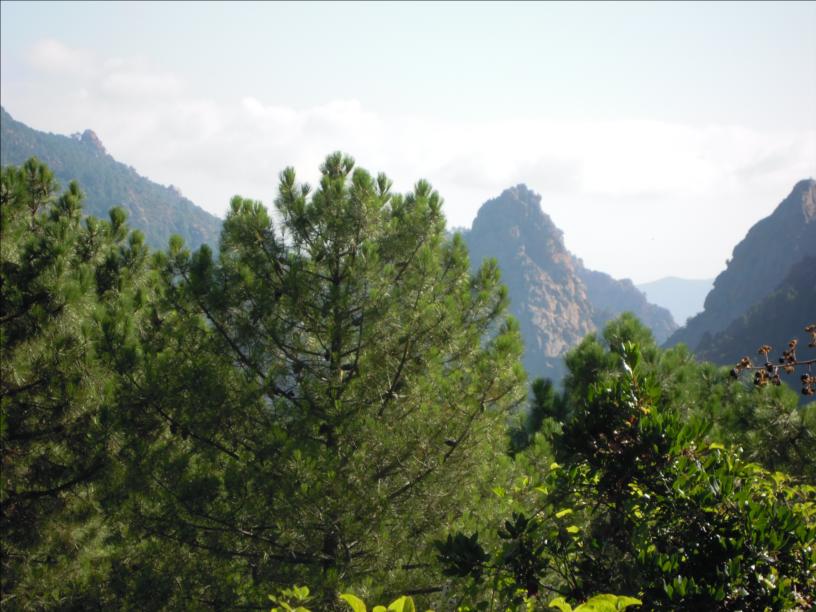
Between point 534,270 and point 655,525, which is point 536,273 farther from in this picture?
point 655,525

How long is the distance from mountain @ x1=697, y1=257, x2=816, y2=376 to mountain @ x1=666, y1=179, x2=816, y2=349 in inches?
482

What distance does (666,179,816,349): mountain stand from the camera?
102m

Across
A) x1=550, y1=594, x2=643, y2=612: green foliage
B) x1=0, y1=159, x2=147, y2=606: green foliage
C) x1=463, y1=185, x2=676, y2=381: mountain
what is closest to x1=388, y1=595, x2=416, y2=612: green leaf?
x1=550, y1=594, x2=643, y2=612: green foliage

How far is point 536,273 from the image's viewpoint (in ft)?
552

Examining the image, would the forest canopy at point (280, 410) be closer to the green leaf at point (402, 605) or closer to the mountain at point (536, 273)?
the green leaf at point (402, 605)

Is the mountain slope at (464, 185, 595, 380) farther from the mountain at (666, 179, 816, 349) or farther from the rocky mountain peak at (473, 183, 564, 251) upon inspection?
the mountain at (666, 179, 816, 349)

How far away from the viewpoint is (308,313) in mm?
6711

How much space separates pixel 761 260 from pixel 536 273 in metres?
66.1

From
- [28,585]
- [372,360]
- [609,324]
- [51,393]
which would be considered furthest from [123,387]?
[609,324]

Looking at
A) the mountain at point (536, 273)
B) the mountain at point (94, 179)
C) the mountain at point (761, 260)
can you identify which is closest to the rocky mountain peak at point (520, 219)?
the mountain at point (536, 273)

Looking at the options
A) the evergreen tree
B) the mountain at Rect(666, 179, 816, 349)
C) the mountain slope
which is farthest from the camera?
the mountain slope

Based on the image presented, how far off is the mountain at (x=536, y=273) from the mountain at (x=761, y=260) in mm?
41485

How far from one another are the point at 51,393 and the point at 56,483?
1459 millimetres

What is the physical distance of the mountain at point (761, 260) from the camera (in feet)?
333
